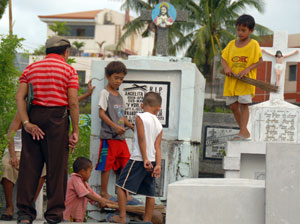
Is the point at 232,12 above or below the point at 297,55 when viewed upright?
above

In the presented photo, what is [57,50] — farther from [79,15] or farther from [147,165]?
[79,15]

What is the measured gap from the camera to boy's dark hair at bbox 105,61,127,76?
20.8ft

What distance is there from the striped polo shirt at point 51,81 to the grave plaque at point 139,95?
209cm

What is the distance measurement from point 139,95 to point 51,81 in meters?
2.25

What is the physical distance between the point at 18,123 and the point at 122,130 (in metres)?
1.41

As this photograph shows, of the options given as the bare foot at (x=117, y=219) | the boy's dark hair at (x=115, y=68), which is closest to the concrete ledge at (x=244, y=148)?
the boy's dark hair at (x=115, y=68)

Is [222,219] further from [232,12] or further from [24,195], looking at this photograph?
[232,12]

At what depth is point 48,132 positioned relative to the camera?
15.4 ft

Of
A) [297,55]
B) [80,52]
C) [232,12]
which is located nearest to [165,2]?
[297,55]

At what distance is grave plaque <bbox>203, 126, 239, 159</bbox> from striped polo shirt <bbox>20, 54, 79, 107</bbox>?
247 inches

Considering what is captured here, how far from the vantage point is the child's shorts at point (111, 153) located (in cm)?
642

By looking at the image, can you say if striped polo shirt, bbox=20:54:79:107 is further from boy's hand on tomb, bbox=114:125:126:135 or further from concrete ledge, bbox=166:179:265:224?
boy's hand on tomb, bbox=114:125:126:135

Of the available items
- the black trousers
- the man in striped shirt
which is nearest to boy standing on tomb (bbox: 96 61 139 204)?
the man in striped shirt

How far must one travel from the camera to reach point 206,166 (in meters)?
10.8
